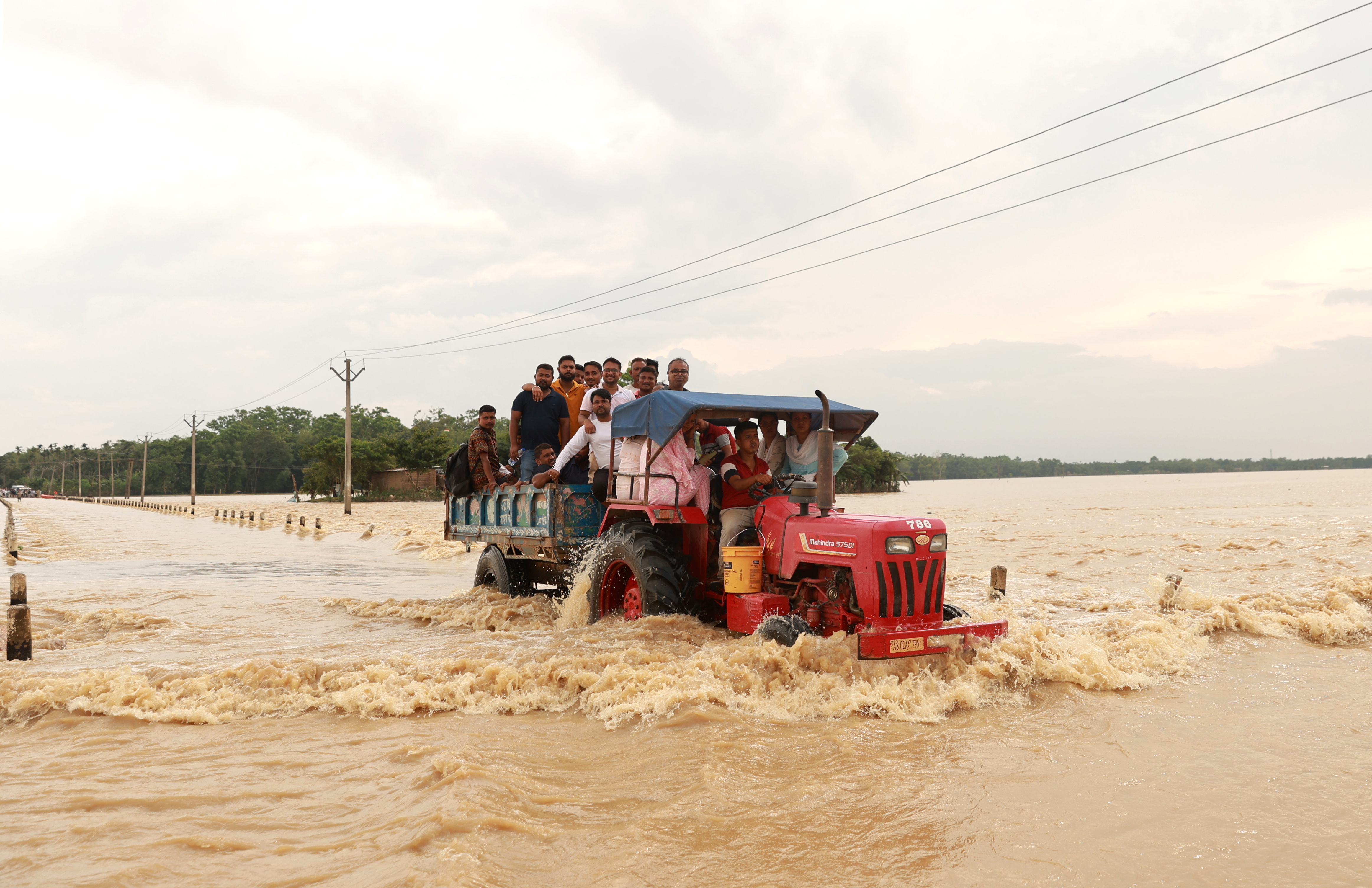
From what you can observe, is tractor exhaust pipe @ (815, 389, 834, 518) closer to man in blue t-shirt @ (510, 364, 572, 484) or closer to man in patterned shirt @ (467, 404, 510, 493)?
man in blue t-shirt @ (510, 364, 572, 484)

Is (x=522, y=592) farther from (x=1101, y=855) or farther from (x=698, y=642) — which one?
(x=1101, y=855)

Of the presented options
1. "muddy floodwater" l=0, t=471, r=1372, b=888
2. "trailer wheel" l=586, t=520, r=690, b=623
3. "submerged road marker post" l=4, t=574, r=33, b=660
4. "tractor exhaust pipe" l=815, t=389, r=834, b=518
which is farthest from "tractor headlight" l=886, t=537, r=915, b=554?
"submerged road marker post" l=4, t=574, r=33, b=660

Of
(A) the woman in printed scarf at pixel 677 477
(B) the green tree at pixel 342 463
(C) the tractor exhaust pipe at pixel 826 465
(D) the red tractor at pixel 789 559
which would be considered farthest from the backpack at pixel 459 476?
(B) the green tree at pixel 342 463

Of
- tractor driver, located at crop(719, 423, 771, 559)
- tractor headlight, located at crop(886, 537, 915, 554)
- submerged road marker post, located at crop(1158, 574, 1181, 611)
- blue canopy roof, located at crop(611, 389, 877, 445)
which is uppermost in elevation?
blue canopy roof, located at crop(611, 389, 877, 445)

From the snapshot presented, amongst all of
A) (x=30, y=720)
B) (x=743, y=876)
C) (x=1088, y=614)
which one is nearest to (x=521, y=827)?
(x=743, y=876)

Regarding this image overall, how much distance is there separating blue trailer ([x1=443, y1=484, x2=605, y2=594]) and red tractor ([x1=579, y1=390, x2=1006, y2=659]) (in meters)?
0.45

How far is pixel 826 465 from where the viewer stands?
19.3 ft

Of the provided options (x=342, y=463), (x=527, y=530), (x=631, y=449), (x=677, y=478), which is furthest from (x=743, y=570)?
(x=342, y=463)

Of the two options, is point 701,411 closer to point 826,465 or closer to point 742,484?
point 742,484

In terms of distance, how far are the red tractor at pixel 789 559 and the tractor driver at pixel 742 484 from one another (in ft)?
0.46

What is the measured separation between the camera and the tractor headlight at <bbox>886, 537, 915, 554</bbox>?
582cm

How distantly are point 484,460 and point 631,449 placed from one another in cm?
357

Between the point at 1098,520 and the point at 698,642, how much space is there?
89.3 feet

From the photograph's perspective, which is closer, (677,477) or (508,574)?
(677,477)
